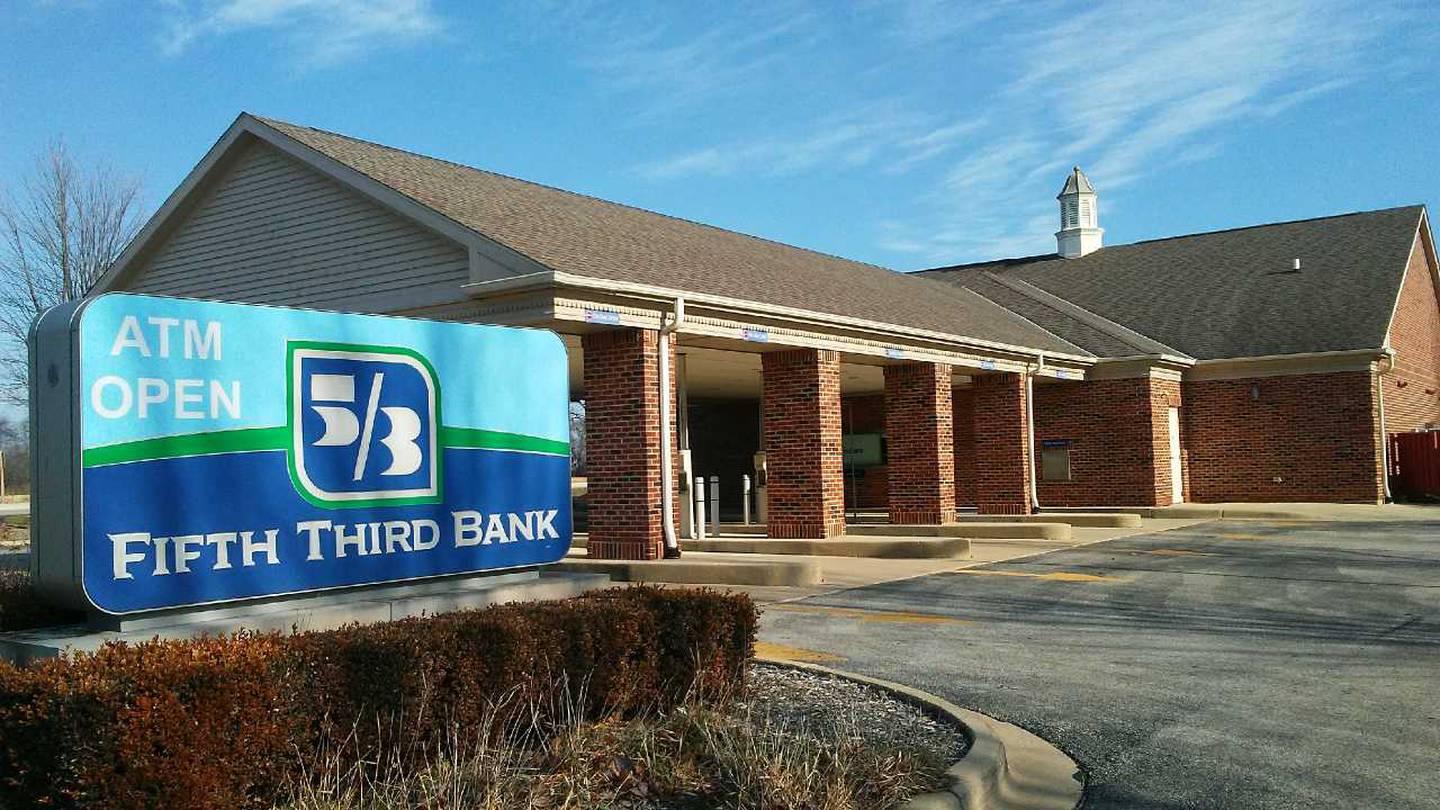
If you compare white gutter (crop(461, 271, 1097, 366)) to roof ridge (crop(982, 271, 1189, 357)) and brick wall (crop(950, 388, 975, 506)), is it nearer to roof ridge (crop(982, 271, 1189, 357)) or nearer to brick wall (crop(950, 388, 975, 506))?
brick wall (crop(950, 388, 975, 506))

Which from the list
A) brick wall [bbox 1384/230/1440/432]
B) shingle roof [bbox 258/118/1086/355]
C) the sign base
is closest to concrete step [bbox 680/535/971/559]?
shingle roof [bbox 258/118/1086/355]

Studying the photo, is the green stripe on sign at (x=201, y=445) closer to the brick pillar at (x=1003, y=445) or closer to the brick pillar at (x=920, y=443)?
the brick pillar at (x=920, y=443)

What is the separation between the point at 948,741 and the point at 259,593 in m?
4.03

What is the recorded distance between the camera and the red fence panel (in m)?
28.9

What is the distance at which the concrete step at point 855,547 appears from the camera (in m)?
18.4

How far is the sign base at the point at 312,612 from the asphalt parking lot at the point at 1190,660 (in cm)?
254

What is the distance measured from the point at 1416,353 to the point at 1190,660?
27915 millimetres

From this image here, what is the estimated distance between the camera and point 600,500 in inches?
653

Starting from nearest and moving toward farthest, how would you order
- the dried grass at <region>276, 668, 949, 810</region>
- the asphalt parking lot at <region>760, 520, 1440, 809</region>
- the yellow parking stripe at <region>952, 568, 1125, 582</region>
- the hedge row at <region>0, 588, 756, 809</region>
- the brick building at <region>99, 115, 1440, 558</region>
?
1. the hedge row at <region>0, 588, 756, 809</region>
2. the dried grass at <region>276, 668, 949, 810</region>
3. the asphalt parking lot at <region>760, 520, 1440, 809</region>
4. the yellow parking stripe at <region>952, 568, 1125, 582</region>
5. the brick building at <region>99, 115, 1440, 558</region>

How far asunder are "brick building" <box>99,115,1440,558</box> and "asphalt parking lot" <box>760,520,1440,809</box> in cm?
468

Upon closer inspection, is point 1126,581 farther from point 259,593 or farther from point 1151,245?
point 1151,245

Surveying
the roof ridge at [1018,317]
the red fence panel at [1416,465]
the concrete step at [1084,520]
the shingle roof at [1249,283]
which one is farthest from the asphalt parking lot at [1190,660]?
the red fence panel at [1416,465]

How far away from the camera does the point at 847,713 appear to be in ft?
24.5

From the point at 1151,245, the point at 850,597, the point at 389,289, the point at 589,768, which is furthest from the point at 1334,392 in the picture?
the point at 589,768
